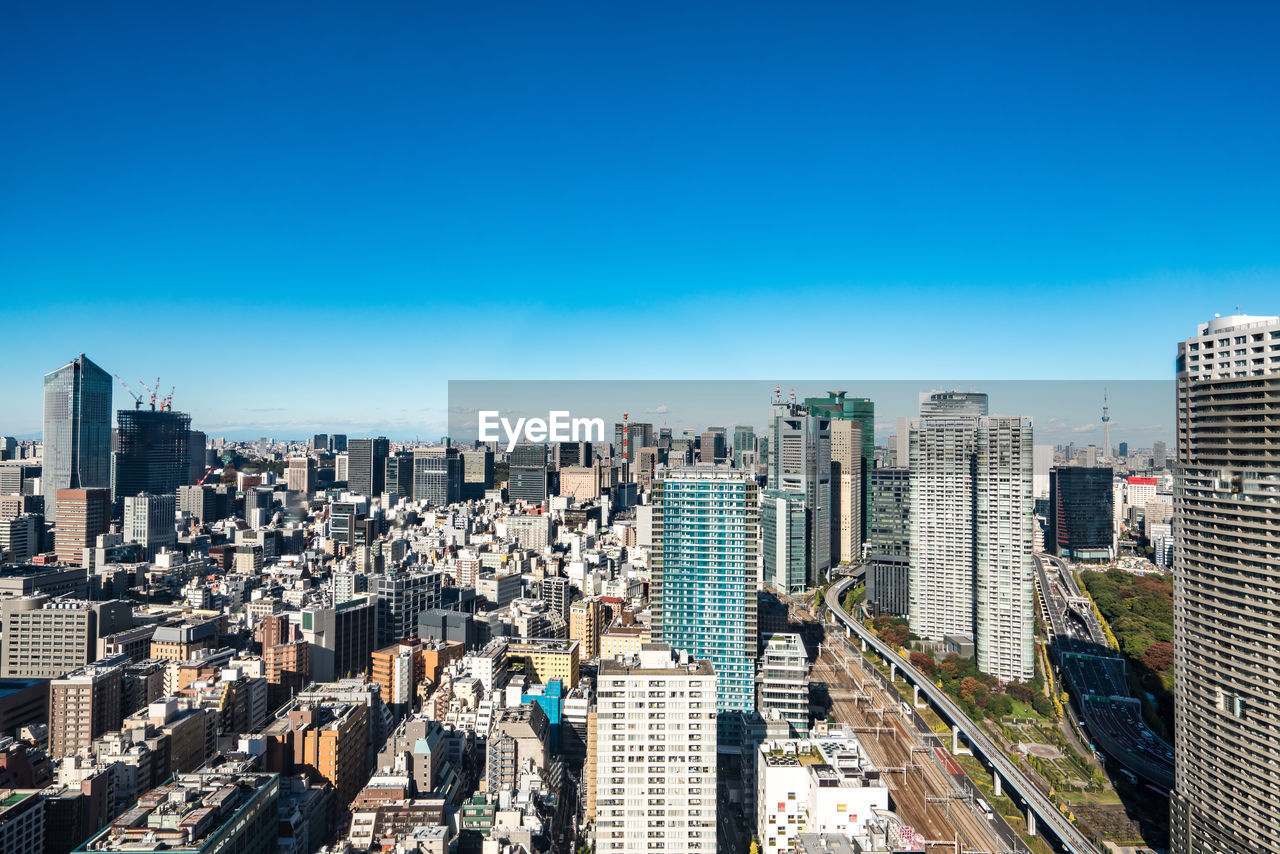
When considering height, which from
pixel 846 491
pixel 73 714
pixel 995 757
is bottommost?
pixel 995 757

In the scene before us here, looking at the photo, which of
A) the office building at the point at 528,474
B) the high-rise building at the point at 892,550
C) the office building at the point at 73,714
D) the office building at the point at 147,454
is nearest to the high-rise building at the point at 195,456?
the office building at the point at 147,454

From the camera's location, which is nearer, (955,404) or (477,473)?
(955,404)

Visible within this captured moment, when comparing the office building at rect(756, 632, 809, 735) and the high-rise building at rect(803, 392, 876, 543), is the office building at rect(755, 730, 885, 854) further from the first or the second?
the high-rise building at rect(803, 392, 876, 543)

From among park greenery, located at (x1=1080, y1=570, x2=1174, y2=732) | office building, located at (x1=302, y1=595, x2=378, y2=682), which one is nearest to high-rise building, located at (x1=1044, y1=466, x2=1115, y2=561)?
park greenery, located at (x1=1080, y1=570, x2=1174, y2=732)

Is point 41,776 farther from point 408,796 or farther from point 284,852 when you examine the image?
point 408,796

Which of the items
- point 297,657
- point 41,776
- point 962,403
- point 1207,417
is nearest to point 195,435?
point 297,657

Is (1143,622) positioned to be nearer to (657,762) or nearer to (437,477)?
(657,762)

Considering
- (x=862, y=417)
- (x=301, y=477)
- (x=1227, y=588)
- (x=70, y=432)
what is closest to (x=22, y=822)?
(x=1227, y=588)
